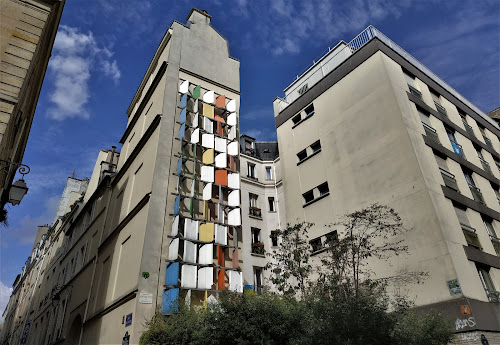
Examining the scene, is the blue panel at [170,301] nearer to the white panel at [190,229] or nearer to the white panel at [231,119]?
the white panel at [190,229]

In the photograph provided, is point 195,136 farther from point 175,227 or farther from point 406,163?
point 406,163

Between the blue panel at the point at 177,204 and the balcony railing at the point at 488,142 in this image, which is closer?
the blue panel at the point at 177,204

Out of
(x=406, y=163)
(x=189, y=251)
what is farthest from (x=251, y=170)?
(x=406, y=163)

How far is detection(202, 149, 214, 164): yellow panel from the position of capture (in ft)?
61.7

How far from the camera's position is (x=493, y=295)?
1503 cm

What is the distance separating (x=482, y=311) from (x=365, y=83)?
13.0m

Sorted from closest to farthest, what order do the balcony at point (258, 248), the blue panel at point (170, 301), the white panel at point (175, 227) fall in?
the blue panel at point (170, 301) → the white panel at point (175, 227) → the balcony at point (258, 248)

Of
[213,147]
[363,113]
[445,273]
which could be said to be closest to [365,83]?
[363,113]

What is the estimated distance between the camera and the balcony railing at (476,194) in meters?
19.5

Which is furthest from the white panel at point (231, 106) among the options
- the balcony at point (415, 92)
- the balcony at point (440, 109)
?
the balcony at point (440, 109)

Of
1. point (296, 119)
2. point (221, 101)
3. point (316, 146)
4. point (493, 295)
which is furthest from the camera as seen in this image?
point (296, 119)

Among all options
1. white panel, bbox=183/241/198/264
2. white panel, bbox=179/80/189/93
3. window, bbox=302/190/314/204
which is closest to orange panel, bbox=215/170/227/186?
white panel, bbox=183/241/198/264

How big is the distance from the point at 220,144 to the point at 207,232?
550cm

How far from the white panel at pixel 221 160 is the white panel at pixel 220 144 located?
0.38 metres
